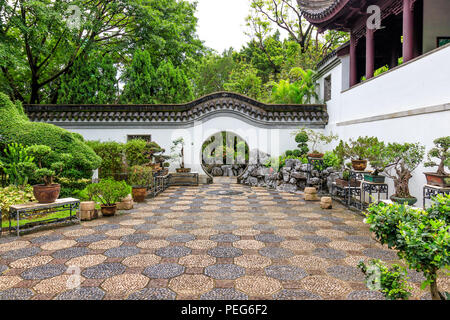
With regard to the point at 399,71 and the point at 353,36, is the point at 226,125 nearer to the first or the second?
the point at 353,36

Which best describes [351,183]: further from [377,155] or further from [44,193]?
[44,193]

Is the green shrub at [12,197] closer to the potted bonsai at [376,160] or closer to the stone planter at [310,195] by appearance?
the stone planter at [310,195]

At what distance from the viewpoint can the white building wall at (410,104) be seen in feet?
18.5

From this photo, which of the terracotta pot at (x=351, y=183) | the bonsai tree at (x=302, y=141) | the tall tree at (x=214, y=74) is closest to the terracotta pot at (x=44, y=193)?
the terracotta pot at (x=351, y=183)

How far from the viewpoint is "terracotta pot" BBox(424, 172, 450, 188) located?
5002 mm

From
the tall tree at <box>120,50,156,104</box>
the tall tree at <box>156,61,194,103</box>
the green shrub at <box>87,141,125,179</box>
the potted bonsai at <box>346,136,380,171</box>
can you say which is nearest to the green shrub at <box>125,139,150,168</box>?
the green shrub at <box>87,141,125,179</box>

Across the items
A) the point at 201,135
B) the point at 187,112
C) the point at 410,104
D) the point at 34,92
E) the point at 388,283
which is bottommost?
the point at 388,283

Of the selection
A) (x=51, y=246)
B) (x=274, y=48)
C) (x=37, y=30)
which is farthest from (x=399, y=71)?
(x=274, y=48)

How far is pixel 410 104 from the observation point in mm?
6703

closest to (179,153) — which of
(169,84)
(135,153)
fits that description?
(135,153)

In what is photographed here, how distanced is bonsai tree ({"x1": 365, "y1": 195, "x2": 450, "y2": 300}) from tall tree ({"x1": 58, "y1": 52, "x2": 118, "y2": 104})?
15.0 metres

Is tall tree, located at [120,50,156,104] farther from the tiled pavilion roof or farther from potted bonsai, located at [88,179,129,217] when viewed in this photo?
potted bonsai, located at [88,179,129,217]

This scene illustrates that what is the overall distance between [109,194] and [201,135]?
23.2ft
